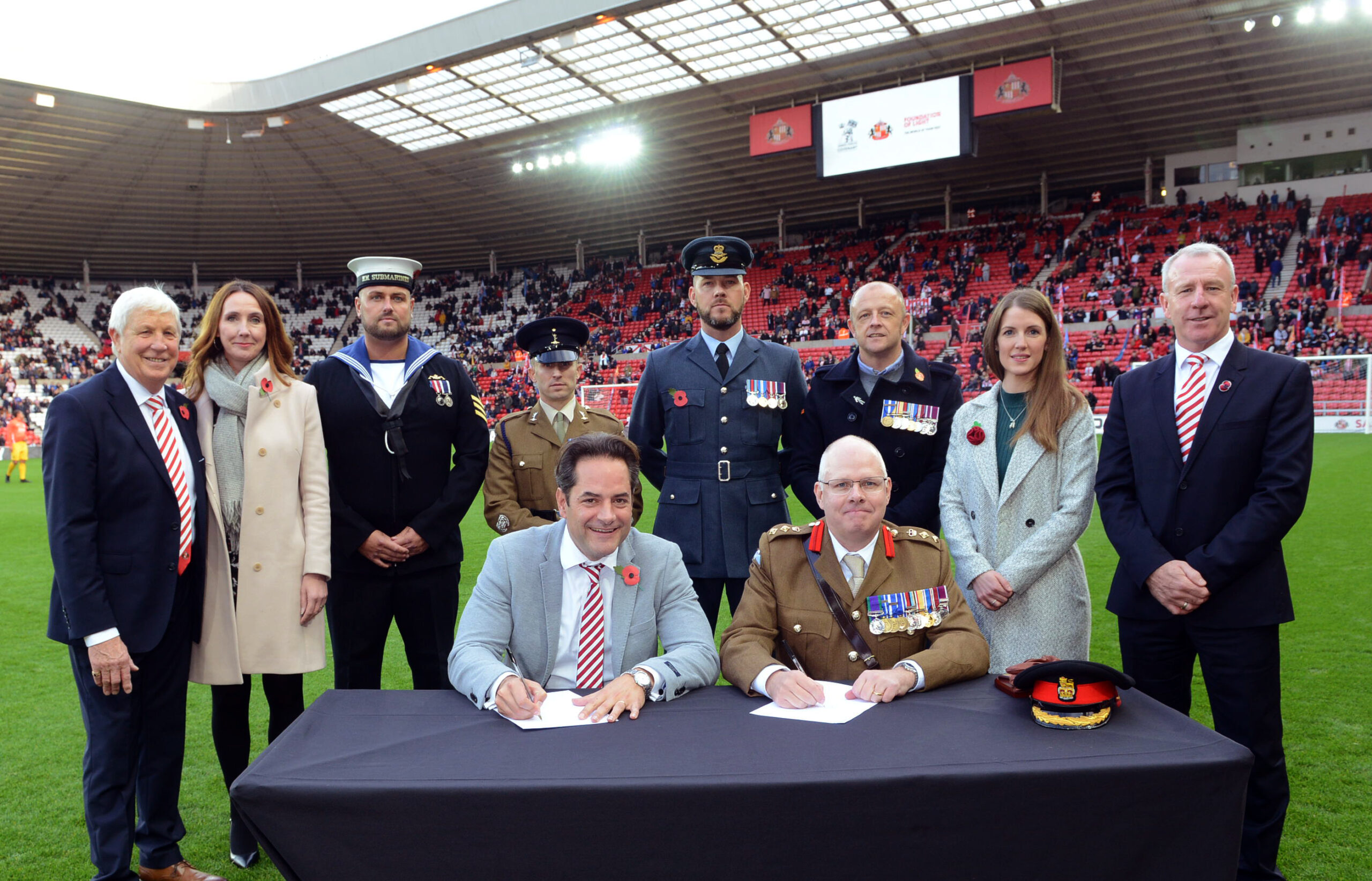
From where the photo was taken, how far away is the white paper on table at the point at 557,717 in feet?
6.91

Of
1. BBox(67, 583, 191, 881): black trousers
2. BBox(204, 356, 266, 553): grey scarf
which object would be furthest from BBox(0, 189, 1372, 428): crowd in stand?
BBox(67, 583, 191, 881): black trousers

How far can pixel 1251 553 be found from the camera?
8.41 ft

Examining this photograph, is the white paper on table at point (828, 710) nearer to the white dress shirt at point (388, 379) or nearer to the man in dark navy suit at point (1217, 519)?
the man in dark navy suit at point (1217, 519)

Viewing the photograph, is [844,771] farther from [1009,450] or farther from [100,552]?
[100,552]

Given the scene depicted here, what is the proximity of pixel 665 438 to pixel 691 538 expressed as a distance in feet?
1.72

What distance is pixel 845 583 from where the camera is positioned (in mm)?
2682

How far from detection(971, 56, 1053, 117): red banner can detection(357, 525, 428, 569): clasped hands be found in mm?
22836

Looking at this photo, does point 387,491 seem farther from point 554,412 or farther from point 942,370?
point 942,370

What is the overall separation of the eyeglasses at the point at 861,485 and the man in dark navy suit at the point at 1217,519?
A: 78cm

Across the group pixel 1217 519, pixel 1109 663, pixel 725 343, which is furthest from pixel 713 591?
pixel 1109 663

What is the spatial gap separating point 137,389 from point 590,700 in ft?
5.68

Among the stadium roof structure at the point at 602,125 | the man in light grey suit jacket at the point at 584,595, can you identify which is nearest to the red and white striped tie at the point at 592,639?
the man in light grey suit jacket at the point at 584,595

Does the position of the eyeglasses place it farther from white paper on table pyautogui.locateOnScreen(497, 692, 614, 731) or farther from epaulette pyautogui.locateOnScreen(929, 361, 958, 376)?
epaulette pyautogui.locateOnScreen(929, 361, 958, 376)

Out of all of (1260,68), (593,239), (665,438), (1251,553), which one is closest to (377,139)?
(593,239)
